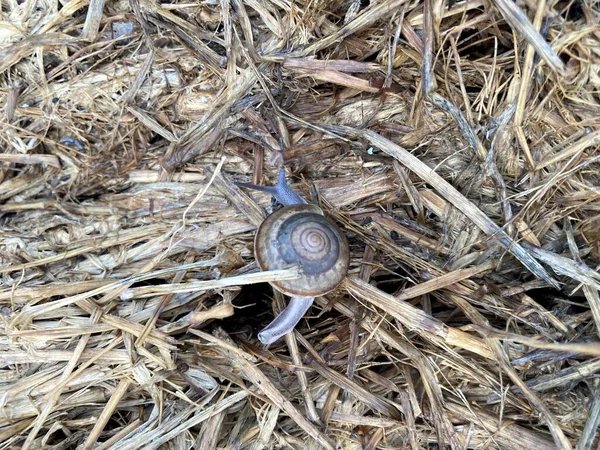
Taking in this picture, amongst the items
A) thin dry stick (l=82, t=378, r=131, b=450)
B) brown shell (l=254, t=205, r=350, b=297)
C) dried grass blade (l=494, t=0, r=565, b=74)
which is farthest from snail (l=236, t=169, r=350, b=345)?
dried grass blade (l=494, t=0, r=565, b=74)

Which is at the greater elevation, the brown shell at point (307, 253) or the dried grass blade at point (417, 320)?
the brown shell at point (307, 253)

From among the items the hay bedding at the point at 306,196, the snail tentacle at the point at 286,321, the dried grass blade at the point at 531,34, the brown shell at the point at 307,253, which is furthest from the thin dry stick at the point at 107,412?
the dried grass blade at the point at 531,34

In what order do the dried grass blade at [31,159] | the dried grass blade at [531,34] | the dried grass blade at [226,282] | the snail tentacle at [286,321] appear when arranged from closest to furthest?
the dried grass blade at [531,34], the dried grass blade at [226,282], the snail tentacle at [286,321], the dried grass blade at [31,159]

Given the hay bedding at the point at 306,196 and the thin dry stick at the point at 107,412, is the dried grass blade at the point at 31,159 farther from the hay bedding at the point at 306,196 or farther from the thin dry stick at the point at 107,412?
the thin dry stick at the point at 107,412

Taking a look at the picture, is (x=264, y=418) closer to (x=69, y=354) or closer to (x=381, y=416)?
(x=381, y=416)

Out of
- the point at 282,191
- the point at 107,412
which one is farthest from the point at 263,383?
the point at 282,191

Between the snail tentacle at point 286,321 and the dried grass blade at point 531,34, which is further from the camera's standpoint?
the snail tentacle at point 286,321
